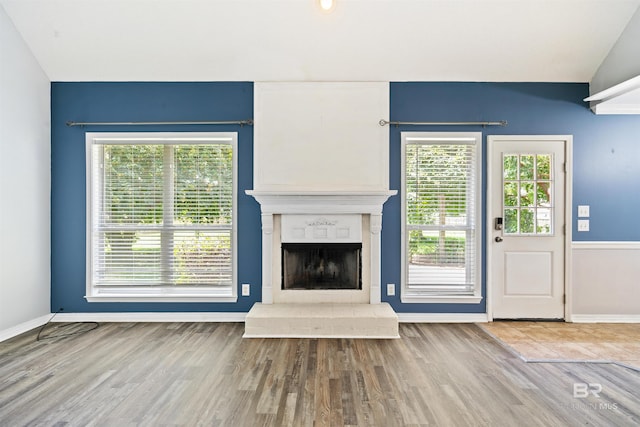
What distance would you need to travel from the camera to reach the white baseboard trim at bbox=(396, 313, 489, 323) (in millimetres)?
4133

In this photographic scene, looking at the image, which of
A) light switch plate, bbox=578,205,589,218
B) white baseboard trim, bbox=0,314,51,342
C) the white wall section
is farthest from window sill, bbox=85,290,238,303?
light switch plate, bbox=578,205,589,218

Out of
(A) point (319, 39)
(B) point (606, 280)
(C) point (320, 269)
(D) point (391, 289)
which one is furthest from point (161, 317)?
(B) point (606, 280)

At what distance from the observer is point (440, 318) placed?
4.13 meters

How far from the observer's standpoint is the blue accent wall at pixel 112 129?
416cm

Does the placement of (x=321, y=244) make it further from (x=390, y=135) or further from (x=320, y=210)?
(x=390, y=135)

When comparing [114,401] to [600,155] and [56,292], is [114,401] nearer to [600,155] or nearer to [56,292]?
[56,292]

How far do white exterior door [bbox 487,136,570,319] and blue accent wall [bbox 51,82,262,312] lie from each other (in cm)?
270

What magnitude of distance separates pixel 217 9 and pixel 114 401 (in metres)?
3.36

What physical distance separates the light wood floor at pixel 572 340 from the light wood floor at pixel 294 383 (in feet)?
0.64

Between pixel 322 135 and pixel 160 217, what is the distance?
6.80ft

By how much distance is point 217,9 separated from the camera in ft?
11.5

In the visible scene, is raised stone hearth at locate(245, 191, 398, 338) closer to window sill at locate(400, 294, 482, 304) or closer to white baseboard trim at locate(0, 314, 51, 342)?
window sill at locate(400, 294, 482, 304)

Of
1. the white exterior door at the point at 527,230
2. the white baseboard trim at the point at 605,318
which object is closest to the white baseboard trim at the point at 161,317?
the white exterior door at the point at 527,230

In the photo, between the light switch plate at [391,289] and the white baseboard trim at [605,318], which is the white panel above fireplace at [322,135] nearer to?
the light switch plate at [391,289]
